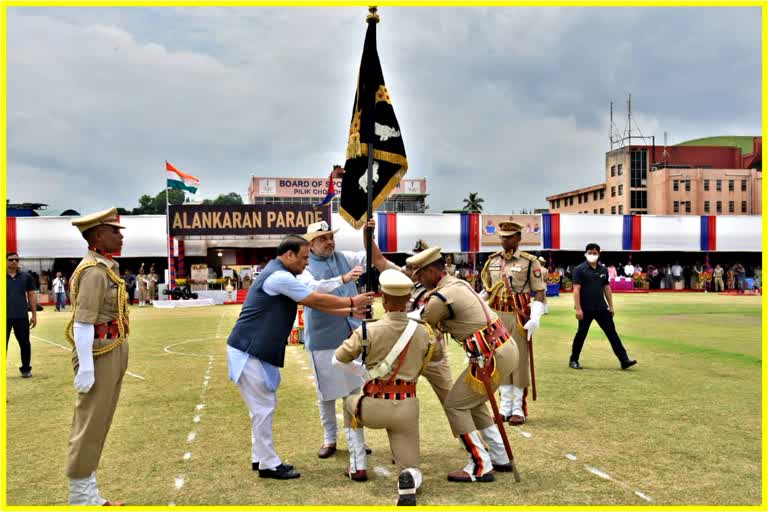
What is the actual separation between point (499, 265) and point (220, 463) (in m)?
3.99

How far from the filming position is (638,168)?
239ft

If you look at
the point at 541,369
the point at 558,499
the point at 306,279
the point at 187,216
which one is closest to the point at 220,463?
Result: the point at 306,279

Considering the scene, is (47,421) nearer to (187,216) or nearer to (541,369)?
(541,369)

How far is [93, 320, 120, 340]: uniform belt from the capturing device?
486cm

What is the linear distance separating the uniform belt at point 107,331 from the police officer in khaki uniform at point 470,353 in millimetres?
2408

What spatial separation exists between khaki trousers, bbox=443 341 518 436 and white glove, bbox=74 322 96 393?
9.27ft

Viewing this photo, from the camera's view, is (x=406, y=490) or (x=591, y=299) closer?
(x=406, y=490)

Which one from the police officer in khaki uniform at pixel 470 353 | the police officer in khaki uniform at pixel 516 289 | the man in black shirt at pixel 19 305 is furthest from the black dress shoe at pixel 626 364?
the man in black shirt at pixel 19 305

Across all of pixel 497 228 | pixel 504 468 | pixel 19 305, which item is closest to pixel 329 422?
pixel 504 468

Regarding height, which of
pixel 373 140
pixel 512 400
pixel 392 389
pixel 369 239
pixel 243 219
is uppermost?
pixel 243 219

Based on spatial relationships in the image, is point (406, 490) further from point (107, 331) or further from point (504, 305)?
point (504, 305)

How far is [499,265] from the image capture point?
7.91m

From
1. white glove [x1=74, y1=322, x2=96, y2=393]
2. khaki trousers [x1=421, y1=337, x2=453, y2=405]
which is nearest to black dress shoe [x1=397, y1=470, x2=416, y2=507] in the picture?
khaki trousers [x1=421, y1=337, x2=453, y2=405]

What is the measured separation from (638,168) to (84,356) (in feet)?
248
